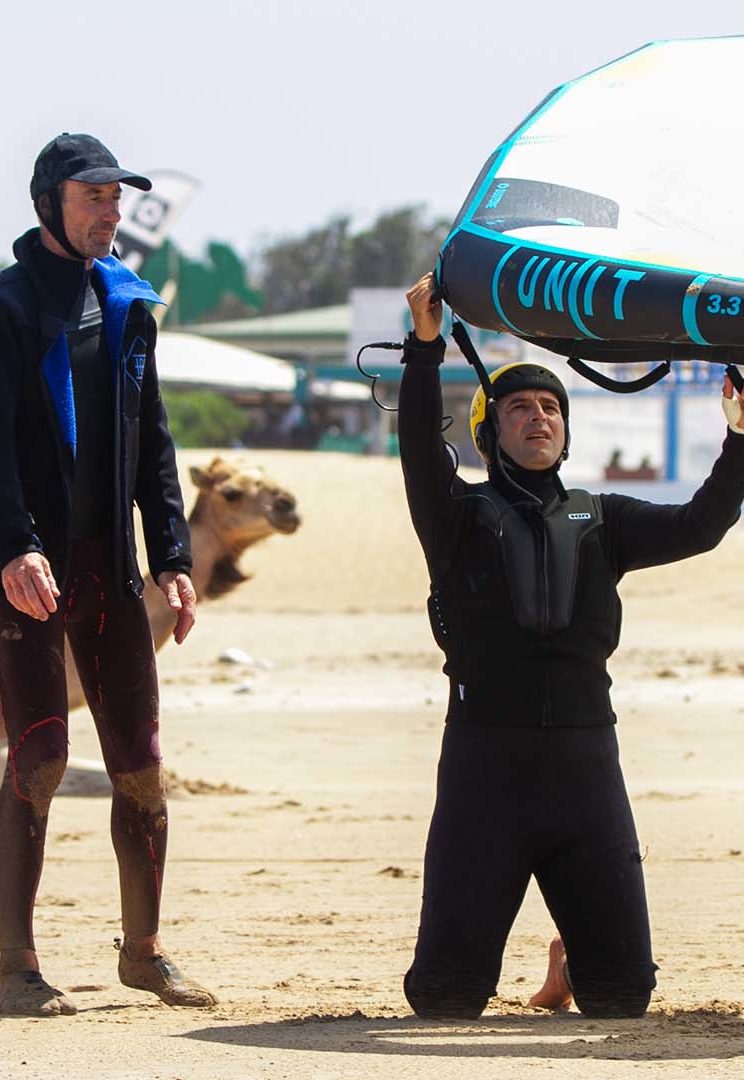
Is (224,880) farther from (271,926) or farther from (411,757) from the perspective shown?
(411,757)

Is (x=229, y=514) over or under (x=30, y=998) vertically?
over

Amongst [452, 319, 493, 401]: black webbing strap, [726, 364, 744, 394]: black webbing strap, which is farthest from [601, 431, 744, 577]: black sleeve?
[452, 319, 493, 401]: black webbing strap

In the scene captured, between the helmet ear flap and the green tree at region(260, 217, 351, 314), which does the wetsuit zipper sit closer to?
the helmet ear flap

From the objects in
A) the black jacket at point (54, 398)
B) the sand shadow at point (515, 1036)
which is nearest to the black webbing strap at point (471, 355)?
the black jacket at point (54, 398)

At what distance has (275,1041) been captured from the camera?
4.93m

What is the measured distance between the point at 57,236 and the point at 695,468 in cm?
4009

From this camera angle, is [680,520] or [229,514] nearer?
[680,520]

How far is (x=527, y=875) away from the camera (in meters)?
5.35

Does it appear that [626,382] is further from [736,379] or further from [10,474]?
[10,474]

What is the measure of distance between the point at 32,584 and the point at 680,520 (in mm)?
1765

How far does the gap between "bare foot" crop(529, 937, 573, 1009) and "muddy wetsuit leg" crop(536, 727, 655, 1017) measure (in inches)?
5.0

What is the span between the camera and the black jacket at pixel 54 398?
17.3 feet

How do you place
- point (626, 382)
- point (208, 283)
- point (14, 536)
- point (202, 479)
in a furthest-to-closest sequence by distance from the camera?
1. point (208, 283)
2. point (202, 479)
3. point (626, 382)
4. point (14, 536)

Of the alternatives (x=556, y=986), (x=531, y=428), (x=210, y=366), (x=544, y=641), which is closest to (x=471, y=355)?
(x=531, y=428)
